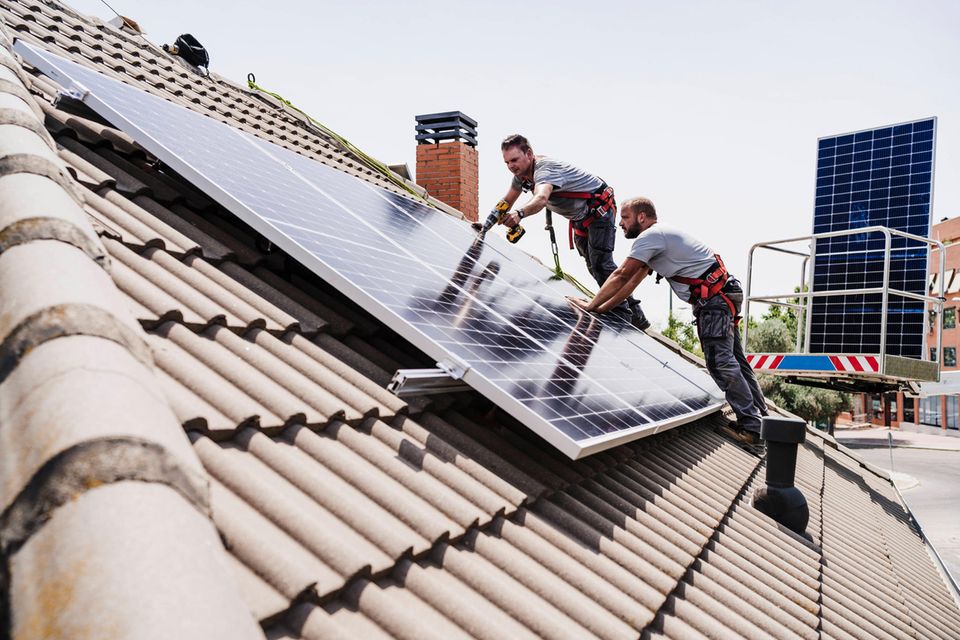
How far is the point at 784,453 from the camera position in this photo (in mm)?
4738

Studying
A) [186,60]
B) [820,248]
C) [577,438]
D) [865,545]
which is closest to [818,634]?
[577,438]

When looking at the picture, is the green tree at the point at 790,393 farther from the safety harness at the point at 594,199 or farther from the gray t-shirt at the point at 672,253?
the gray t-shirt at the point at 672,253

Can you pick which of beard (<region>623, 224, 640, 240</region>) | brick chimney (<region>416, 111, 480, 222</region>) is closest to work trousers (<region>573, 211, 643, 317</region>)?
beard (<region>623, 224, 640, 240</region>)

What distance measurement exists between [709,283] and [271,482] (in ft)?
15.7

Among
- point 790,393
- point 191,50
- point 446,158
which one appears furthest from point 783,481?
point 790,393

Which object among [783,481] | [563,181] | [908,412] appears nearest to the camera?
[783,481]

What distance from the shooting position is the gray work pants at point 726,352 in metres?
6.11

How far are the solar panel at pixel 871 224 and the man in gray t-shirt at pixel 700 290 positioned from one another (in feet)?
15.6

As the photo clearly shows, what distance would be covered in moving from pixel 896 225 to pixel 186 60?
34.4 ft

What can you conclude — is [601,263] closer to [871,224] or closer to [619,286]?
[619,286]

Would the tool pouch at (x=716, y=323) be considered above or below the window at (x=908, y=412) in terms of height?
above

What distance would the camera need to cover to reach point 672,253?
600 cm

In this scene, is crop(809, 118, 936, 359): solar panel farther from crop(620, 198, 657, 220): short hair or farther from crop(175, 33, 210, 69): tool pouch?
crop(175, 33, 210, 69): tool pouch

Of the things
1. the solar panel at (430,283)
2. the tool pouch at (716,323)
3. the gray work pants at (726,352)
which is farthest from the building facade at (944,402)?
the solar panel at (430,283)
